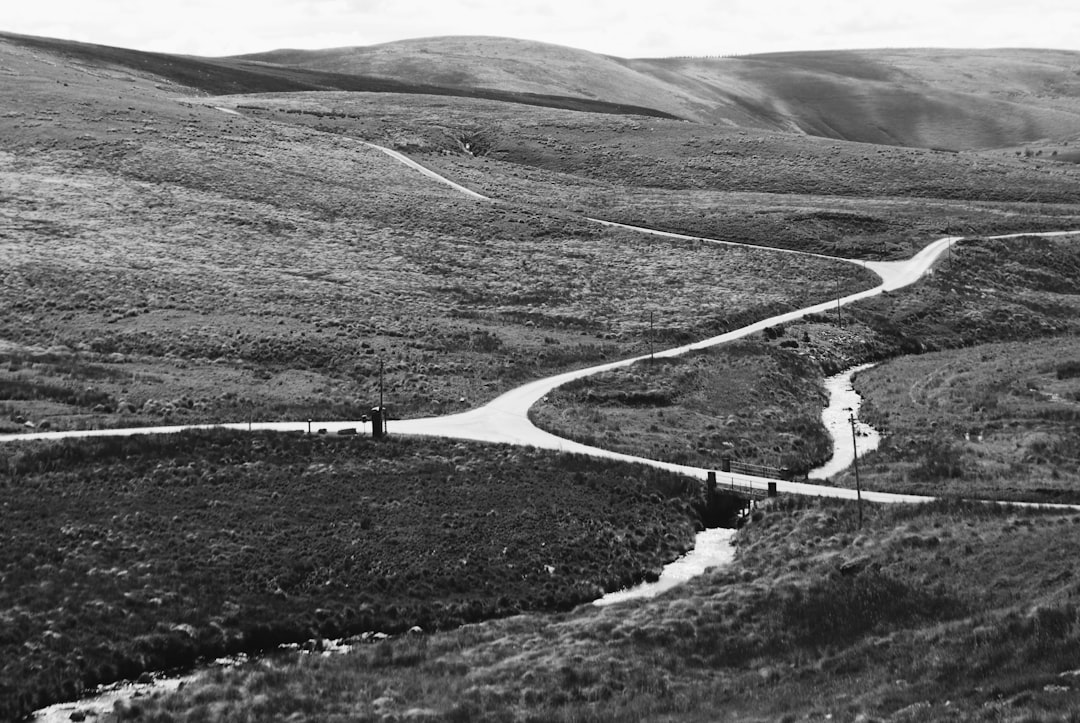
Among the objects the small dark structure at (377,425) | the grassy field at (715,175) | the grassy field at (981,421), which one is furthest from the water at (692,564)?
the grassy field at (715,175)

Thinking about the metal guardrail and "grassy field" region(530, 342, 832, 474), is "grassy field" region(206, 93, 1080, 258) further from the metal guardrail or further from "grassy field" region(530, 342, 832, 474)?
the metal guardrail

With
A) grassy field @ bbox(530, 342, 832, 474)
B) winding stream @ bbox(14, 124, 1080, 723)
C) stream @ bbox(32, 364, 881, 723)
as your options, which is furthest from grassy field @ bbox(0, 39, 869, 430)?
stream @ bbox(32, 364, 881, 723)

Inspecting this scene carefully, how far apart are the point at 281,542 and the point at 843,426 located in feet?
92.6

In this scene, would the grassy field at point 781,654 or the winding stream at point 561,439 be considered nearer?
the grassy field at point 781,654

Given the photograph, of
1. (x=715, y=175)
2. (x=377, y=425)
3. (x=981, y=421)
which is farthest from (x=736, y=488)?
(x=715, y=175)

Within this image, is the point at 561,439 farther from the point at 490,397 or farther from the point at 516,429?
the point at 490,397

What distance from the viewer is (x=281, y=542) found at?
37.1m

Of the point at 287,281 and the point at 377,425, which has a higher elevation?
the point at 287,281

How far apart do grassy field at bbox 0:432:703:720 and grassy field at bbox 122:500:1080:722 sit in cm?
267

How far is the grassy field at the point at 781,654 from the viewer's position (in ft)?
76.2

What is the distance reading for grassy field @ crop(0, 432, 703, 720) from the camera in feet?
102

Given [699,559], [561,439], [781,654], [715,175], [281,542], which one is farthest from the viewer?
[715,175]

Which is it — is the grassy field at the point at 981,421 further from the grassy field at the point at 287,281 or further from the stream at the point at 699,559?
the grassy field at the point at 287,281

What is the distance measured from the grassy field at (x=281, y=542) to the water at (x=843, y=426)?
7.84 m
